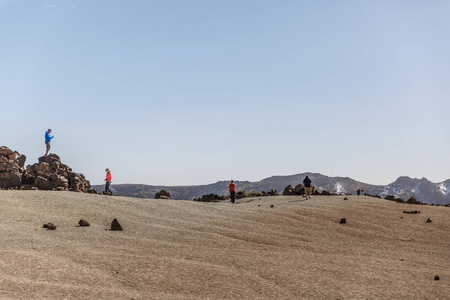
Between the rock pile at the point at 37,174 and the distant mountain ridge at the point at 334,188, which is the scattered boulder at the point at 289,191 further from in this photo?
the distant mountain ridge at the point at 334,188

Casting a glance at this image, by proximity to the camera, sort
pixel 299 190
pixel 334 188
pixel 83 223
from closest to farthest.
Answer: pixel 83 223 < pixel 299 190 < pixel 334 188

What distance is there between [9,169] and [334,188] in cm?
8059

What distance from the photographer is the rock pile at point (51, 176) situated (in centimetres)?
2850

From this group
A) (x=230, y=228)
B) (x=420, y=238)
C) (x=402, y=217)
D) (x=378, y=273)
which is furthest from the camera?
Answer: (x=402, y=217)

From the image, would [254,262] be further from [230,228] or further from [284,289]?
[230,228]

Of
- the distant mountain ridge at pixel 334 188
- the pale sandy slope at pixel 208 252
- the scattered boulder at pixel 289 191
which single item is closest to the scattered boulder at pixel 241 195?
the scattered boulder at pixel 289 191

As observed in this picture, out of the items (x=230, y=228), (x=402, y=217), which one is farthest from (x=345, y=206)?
(x=230, y=228)

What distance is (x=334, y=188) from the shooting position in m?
98.4

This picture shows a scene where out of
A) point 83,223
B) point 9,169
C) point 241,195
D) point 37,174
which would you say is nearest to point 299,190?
point 241,195

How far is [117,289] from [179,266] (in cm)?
221

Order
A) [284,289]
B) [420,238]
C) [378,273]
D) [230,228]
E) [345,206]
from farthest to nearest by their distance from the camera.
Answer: [345,206], [420,238], [230,228], [378,273], [284,289]

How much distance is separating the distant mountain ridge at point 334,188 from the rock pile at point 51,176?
56.3m

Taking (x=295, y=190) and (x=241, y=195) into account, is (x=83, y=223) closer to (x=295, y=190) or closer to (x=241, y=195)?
(x=241, y=195)

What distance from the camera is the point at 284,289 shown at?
31.6ft
